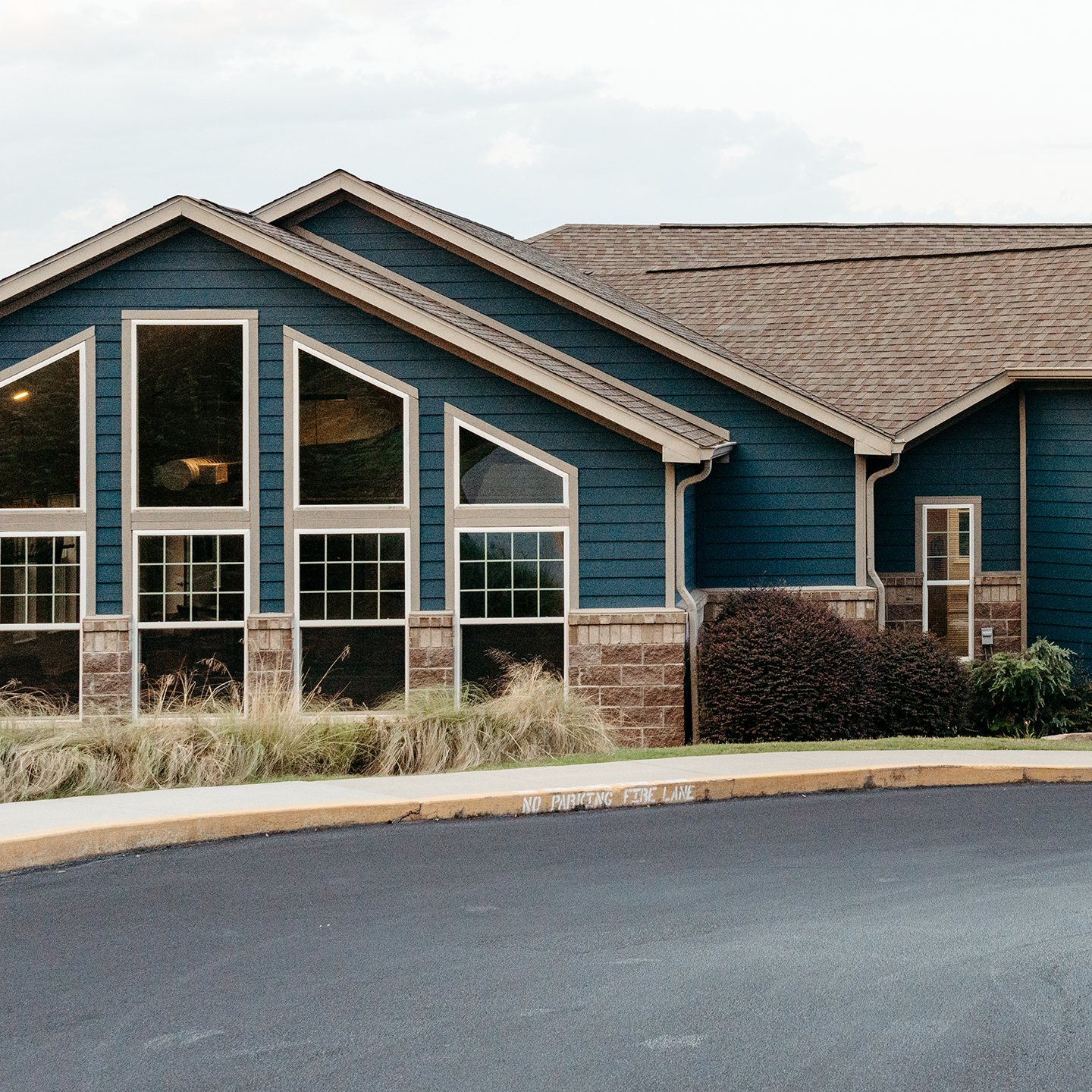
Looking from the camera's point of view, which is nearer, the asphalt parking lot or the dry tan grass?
the asphalt parking lot

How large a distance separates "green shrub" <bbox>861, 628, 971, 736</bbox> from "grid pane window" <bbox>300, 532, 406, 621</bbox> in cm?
490

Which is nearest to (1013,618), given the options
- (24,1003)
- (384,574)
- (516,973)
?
(384,574)

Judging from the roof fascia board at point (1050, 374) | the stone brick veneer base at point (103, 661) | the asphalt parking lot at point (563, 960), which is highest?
the roof fascia board at point (1050, 374)

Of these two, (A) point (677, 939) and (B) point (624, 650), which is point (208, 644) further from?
(A) point (677, 939)

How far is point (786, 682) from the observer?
42.9 feet

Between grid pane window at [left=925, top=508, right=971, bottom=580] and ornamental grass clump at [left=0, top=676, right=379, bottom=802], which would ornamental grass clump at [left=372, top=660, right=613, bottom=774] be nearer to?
ornamental grass clump at [left=0, top=676, right=379, bottom=802]

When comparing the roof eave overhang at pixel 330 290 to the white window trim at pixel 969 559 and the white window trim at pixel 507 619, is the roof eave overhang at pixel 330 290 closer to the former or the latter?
the white window trim at pixel 507 619

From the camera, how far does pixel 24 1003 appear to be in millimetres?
5695

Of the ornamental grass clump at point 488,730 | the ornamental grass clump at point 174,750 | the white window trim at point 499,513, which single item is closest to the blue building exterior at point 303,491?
the white window trim at point 499,513

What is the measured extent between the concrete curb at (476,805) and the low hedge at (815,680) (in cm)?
244

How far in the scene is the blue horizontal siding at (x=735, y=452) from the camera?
15742 mm

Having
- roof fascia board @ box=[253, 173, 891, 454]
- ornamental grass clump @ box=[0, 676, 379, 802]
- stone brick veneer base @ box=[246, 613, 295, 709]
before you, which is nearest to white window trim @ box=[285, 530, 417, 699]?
stone brick veneer base @ box=[246, 613, 295, 709]

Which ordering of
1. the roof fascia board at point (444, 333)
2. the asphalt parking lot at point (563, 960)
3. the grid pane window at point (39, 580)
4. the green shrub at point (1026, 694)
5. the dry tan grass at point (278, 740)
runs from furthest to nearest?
the green shrub at point (1026, 694) < the grid pane window at point (39, 580) < the roof fascia board at point (444, 333) < the dry tan grass at point (278, 740) < the asphalt parking lot at point (563, 960)

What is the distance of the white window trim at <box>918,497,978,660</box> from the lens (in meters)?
16.6
